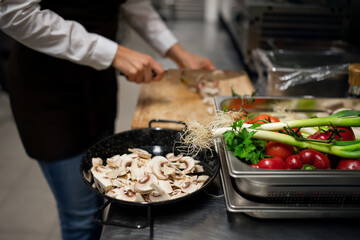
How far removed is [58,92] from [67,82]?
48mm

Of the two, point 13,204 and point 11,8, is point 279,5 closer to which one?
point 11,8

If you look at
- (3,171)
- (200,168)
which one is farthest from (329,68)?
(3,171)

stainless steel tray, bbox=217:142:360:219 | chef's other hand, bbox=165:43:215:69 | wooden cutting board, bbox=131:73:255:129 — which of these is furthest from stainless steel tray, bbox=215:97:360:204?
chef's other hand, bbox=165:43:215:69

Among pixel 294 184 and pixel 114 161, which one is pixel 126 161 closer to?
pixel 114 161

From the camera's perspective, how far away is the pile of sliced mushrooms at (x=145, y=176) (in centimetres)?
71

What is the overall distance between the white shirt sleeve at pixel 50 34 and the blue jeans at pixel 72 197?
0.41m

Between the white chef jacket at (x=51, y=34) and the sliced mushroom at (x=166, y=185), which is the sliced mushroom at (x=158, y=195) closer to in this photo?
the sliced mushroom at (x=166, y=185)

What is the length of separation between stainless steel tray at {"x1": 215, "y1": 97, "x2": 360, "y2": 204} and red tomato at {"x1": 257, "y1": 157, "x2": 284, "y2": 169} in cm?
4

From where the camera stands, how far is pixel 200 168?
0.82 metres

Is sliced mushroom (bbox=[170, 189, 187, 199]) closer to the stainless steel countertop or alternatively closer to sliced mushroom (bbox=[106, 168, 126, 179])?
the stainless steel countertop

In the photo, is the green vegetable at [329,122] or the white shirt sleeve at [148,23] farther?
the white shirt sleeve at [148,23]

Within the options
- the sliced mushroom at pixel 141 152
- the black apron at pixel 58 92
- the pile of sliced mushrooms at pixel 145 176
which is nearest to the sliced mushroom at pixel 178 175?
the pile of sliced mushrooms at pixel 145 176

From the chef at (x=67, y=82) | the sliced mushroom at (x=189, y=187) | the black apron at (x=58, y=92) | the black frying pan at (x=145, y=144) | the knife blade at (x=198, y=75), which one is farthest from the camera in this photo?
the knife blade at (x=198, y=75)

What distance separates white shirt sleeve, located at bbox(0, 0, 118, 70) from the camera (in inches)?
35.0
